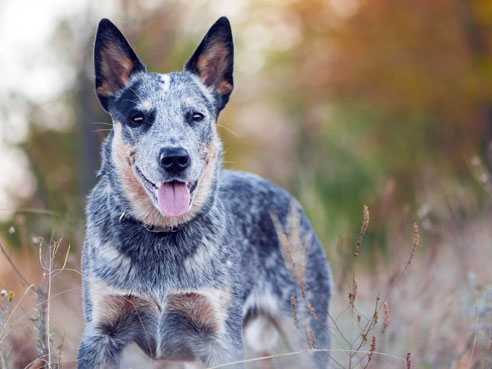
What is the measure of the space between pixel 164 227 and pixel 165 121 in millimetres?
615

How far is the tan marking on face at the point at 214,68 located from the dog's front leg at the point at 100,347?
1654 mm

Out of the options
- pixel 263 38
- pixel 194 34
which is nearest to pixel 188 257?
pixel 194 34

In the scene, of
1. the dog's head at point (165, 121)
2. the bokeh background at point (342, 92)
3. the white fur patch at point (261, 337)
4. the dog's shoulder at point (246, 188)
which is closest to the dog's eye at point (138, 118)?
the dog's head at point (165, 121)

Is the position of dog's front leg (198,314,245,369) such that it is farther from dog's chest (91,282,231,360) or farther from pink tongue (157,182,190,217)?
pink tongue (157,182,190,217)

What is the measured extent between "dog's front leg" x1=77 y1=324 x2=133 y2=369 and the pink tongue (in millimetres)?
742

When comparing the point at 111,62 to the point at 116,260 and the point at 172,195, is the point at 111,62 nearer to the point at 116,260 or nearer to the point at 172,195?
the point at 172,195

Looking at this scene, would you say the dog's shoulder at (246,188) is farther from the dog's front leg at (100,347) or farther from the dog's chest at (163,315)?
the dog's front leg at (100,347)

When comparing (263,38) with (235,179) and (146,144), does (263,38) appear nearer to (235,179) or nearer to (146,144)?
(235,179)

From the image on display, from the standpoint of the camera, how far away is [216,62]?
3641 millimetres

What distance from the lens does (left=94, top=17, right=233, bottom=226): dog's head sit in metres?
3.03

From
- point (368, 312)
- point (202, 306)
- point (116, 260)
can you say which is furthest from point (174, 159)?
point (368, 312)

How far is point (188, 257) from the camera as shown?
322 cm

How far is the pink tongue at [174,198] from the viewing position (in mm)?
3006

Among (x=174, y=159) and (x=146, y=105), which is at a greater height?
(x=146, y=105)
